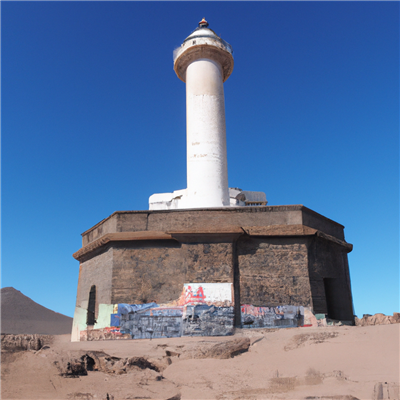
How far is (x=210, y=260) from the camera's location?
28.1ft

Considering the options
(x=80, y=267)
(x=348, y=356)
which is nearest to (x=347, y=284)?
(x=348, y=356)

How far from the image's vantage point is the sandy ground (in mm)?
4598

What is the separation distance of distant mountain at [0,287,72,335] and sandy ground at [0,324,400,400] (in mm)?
22307

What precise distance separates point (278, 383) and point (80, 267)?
749 cm

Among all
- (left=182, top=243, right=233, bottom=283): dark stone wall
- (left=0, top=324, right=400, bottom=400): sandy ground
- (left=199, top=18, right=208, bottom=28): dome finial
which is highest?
(left=199, top=18, right=208, bottom=28): dome finial

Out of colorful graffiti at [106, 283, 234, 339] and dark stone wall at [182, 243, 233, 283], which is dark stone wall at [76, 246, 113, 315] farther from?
dark stone wall at [182, 243, 233, 283]

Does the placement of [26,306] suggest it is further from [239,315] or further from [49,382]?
[49,382]

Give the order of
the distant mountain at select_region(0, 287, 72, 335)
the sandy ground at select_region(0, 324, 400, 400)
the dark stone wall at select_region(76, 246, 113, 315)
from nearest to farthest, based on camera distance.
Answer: the sandy ground at select_region(0, 324, 400, 400) < the dark stone wall at select_region(76, 246, 113, 315) < the distant mountain at select_region(0, 287, 72, 335)

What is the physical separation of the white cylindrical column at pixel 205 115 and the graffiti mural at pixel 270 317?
11.1 ft

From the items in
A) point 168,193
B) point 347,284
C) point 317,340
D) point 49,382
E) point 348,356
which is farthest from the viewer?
point 168,193

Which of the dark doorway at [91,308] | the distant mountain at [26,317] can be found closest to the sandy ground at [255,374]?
the dark doorway at [91,308]

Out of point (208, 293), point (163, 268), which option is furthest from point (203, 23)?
point (208, 293)

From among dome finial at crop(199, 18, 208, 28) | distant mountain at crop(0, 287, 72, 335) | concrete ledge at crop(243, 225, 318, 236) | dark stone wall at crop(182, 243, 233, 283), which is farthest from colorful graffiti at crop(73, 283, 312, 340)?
distant mountain at crop(0, 287, 72, 335)

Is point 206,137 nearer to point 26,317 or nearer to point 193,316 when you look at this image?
point 193,316
